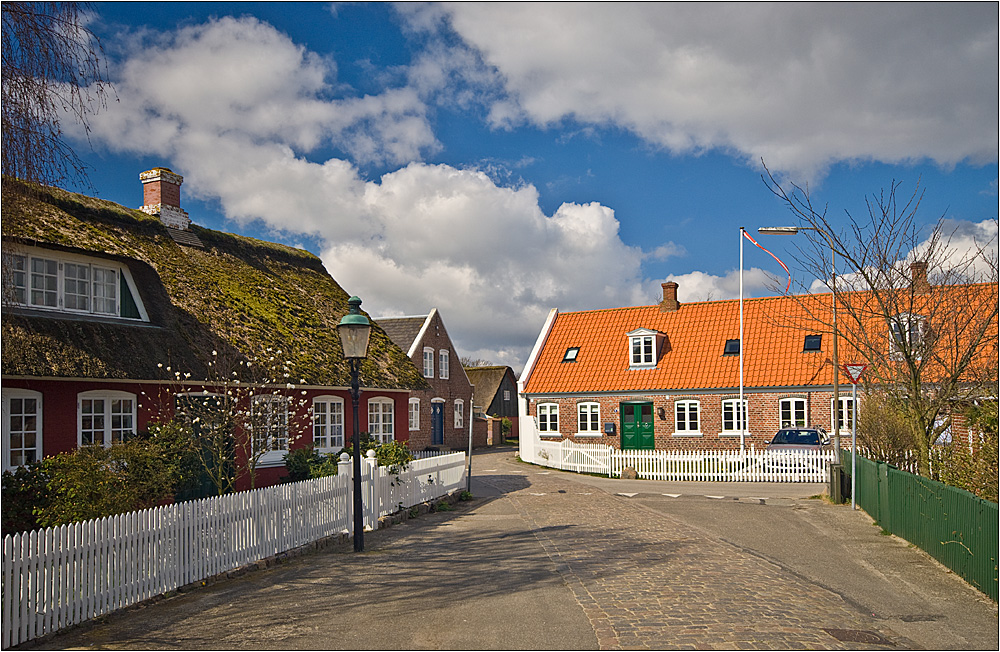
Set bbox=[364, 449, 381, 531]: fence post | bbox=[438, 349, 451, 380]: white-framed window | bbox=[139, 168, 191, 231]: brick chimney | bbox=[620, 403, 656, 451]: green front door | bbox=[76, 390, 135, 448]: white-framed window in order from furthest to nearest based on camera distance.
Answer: bbox=[438, 349, 451, 380]: white-framed window < bbox=[620, 403, 656, 451]: green front door < bbox=[139, 168, 191, 231]: brick chimney < bbox=[364, 449, 381, 531]: fence post < bbox=[76, 390, 135, 448]: white-framed window

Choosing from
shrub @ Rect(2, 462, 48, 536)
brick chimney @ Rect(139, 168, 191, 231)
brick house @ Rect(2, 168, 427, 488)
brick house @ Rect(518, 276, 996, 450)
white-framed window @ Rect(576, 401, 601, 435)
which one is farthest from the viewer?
white-framed window @ Rect(576, 401, 601, 435)

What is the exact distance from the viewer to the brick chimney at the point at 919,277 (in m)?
13.9

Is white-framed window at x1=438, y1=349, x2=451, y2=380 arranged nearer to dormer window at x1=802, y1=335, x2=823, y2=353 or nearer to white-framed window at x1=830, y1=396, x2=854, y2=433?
dormer window at x1=802, y1=335, x2=823, y2=353

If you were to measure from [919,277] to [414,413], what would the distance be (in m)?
25.6

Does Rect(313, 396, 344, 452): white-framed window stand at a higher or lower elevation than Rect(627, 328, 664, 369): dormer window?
lower

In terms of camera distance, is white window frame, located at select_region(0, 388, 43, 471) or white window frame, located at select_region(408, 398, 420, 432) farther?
white window frame, located at select_region(408, 398, 420, 432)

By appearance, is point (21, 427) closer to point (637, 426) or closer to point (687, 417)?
point (637, 426)

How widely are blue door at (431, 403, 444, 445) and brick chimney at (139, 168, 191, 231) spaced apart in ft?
66.7

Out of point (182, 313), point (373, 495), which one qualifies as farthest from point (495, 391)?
point (373, 495)

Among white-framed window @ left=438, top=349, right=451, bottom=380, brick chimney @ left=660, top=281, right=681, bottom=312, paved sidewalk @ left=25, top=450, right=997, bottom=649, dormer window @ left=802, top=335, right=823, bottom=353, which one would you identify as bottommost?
paved sidewalk @ left=25, top=450, right=997, bottom=649

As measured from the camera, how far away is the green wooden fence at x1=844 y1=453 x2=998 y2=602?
872 cm

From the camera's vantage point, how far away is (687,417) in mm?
30797

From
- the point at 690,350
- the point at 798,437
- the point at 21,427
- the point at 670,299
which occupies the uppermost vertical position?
the point at 670,299

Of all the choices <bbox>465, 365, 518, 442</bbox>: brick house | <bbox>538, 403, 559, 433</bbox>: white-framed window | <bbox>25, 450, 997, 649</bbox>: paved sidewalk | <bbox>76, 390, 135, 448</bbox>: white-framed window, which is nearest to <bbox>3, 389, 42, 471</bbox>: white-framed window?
<bbox>76, 390, 135, 448</bbox>: white-framed window
